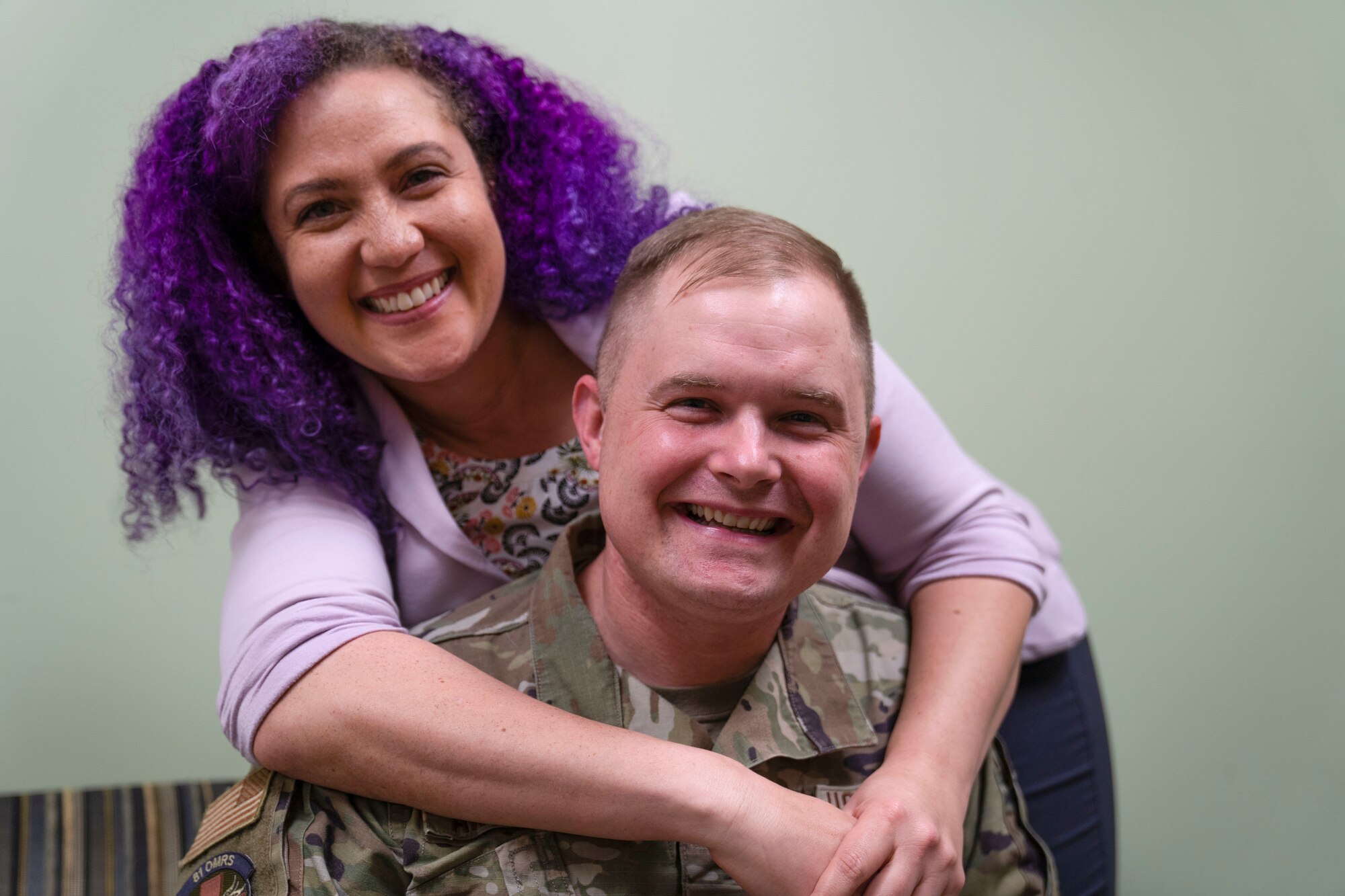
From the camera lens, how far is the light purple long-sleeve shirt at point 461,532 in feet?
5.20

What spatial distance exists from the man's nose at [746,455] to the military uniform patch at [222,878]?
0.75 m

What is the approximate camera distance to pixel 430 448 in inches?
74.9

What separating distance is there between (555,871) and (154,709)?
1.71 metres

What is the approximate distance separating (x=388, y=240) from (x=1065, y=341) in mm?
1844

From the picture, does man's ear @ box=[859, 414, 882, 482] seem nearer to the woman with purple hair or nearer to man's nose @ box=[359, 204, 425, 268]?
the woman with purple hair

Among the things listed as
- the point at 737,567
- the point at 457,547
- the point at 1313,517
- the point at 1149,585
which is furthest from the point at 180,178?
the point at 1313,517

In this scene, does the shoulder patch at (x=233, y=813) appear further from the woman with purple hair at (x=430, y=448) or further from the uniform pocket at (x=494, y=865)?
the uniform pocket at (x=494, y=865)

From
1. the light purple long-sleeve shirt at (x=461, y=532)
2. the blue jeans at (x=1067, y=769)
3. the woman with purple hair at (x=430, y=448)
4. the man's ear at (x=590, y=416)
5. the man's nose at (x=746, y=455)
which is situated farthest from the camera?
the blue jeans at (x=1067, y=769)

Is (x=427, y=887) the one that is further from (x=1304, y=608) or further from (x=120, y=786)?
(x=1304, y=608)

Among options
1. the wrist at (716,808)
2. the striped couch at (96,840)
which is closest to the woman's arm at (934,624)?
the wrist at (716,808)

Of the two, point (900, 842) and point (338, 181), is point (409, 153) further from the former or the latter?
point (900, 842)

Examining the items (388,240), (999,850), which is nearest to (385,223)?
(388,240)

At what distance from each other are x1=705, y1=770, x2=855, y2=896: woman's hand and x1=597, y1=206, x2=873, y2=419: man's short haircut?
49 cm

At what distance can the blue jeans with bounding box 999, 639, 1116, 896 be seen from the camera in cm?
204
